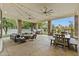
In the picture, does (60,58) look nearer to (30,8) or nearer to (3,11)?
(30,8)

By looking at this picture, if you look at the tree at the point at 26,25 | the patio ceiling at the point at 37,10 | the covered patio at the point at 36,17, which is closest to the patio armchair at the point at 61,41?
the covered patio at the point at 36,17

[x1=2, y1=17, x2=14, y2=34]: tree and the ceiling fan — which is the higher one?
the ceiling fan

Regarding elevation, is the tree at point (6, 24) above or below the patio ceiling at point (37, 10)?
below

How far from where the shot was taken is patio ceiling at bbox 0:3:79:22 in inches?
92.0

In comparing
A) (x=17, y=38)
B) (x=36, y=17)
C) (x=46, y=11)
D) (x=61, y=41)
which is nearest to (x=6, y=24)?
(x=17, y=38)

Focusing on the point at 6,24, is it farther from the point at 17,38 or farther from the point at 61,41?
the point at 61,41

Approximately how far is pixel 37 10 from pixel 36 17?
0.14 m

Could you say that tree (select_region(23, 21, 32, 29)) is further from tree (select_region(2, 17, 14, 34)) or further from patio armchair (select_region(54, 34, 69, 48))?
patio armchair (select_region(54, 34, 69, 48))

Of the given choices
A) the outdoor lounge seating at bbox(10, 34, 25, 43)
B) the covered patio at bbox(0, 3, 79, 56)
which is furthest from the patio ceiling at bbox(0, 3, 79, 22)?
the outdoor lounge seating at bbox(10, 34, 25, 43)

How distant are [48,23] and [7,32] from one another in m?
0.80

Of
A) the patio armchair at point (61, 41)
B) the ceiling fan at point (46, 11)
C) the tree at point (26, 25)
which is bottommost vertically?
the patio armchair at point (61, 41)

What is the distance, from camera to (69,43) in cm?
238

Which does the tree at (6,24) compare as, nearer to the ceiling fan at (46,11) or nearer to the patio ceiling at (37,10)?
the patio ceiling at (37,10)

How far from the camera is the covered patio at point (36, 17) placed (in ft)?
7.68
